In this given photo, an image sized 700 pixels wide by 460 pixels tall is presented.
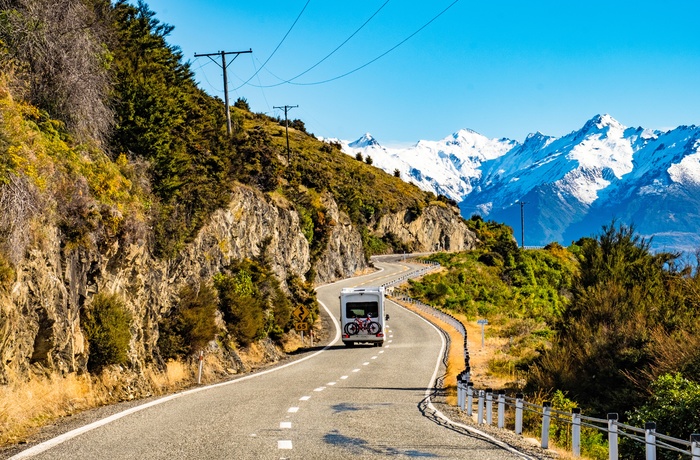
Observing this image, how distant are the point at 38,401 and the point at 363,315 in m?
24.8

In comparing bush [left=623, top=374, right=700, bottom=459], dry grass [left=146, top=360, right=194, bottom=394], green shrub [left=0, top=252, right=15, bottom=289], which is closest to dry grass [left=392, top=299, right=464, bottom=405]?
bush [left=623, top=374, right=700, bottom=459]

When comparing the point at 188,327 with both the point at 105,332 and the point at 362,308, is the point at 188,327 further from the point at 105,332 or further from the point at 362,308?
the point at 362,308

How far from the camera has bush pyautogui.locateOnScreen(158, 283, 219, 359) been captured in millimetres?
22219

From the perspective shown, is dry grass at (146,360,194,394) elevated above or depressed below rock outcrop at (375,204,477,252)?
below

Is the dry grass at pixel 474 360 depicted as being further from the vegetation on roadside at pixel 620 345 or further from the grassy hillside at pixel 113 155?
the grassy hillside at pixel 113 155

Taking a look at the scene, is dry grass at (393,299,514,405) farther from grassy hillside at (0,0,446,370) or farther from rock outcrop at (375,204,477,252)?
rock outcrop at (375,204,477,252)

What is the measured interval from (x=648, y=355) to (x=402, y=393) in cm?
697

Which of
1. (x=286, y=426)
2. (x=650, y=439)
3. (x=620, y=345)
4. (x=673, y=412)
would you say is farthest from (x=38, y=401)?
(x=620, y=345)

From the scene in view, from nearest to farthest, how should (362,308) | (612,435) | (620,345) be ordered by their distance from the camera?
(612,435) < (620,345) < (362,308)

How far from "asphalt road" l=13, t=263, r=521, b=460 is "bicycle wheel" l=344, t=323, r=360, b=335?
13201mm

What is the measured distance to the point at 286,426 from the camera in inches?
472

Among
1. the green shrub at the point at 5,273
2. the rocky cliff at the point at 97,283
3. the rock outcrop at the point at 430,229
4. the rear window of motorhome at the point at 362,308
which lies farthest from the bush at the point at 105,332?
the rock outcrop at the point at 430,229

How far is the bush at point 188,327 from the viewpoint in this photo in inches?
875

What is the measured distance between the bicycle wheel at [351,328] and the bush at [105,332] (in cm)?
1933
